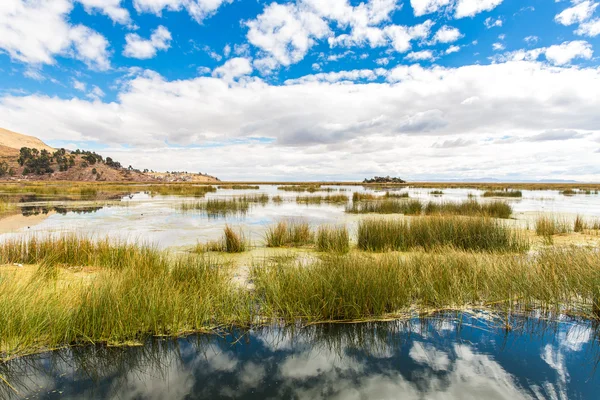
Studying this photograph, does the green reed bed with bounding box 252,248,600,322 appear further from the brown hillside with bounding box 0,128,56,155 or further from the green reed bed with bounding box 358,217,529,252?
the brown hillside with bounding box 0,128,56,155

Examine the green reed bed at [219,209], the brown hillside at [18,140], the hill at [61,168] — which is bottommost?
the green reed bed at [219,209]

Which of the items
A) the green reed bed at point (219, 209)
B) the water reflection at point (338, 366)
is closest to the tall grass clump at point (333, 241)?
the water reflection at point (338, 366)

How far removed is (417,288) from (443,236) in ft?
16.1

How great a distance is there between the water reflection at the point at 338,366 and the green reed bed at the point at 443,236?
475 cm

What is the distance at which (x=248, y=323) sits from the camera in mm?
4578

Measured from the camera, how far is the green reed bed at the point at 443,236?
29.8 feet

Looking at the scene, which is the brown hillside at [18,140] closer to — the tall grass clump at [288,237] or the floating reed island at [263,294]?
the tall grass clump at [288,237]

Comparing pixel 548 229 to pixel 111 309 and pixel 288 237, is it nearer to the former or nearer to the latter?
pixel 288 237

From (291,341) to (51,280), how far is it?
15.1 ft

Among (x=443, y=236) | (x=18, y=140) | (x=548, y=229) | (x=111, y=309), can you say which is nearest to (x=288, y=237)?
(x=443, y=236)

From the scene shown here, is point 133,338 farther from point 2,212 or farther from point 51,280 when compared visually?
point 2,212

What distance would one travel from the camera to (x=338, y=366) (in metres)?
3.71

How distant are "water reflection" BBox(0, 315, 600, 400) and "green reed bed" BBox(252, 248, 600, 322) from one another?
0.39m

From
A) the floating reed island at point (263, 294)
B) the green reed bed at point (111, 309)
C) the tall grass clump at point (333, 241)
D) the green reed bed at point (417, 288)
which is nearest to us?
the green reed bed at point (111, 309)
